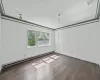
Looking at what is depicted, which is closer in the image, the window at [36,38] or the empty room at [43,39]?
the empty room at [43,39]

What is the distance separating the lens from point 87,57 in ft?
9.64

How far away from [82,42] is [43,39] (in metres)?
2.77

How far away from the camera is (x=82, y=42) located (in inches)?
124

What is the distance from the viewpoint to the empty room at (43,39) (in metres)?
1.70

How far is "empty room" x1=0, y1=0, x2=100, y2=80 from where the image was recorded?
1701mm

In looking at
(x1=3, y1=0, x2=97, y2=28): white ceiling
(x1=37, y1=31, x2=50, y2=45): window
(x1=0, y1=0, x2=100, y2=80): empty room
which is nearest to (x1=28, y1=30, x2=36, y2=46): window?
(x1=0, y1=0, x2=100, y2=80): empty room

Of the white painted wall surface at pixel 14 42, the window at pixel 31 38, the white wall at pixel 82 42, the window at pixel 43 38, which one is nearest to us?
the white painted wall surface at pixel 14 42

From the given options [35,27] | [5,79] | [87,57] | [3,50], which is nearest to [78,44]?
[87,57]

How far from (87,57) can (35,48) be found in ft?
10.3

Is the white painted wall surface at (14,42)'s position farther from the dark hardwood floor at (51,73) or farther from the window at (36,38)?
the dark hardwood floor at (51,73)

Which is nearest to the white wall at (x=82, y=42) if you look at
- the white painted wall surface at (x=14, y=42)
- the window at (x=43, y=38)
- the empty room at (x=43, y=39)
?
the empty room at (x=43, y=39)

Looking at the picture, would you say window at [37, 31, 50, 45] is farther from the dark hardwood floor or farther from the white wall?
the dark hardwood floor

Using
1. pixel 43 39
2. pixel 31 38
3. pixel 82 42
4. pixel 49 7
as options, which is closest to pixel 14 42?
pixel 31 38

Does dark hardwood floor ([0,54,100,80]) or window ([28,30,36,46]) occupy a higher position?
window ([28,30,36,46])
